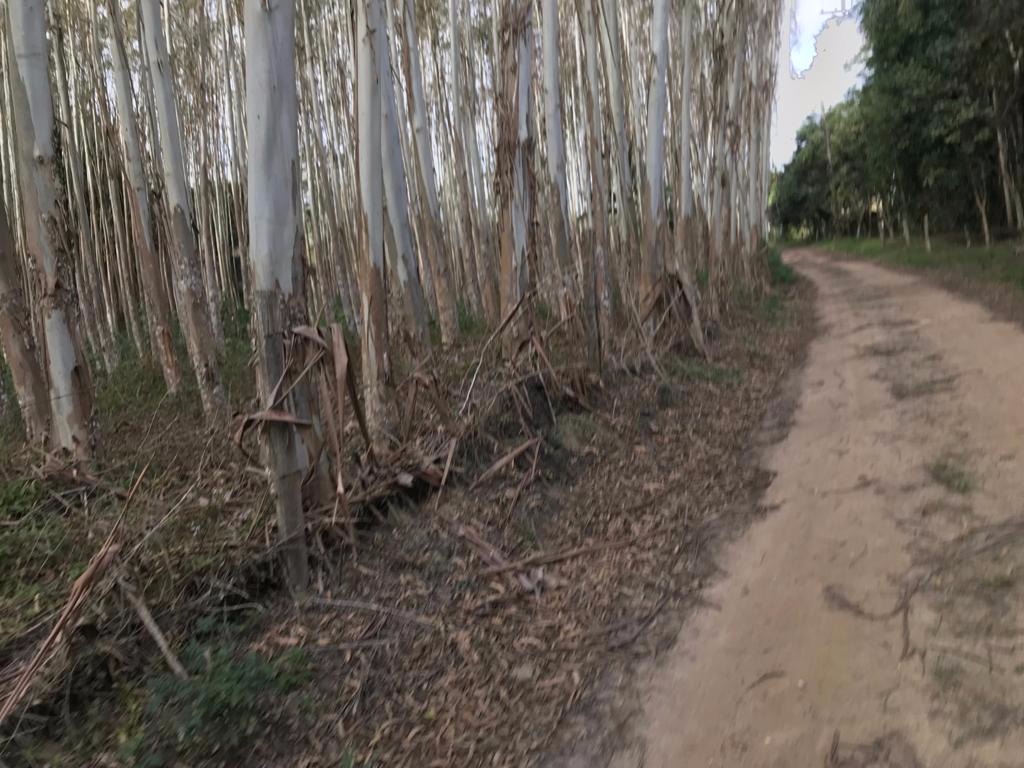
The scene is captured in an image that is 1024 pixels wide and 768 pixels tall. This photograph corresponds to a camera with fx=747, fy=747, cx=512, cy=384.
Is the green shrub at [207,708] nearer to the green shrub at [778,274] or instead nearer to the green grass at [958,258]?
the green grass at [958,258]

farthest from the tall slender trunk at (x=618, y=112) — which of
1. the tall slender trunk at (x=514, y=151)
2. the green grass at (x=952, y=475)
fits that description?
the green grass at (x=952, y=475)

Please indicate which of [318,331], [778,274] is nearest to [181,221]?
[318,331]

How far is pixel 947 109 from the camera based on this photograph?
18.2 meters

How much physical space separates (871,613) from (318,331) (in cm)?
305

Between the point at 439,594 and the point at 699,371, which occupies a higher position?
the point at 699,371

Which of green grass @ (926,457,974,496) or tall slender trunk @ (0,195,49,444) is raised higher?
tall slender trunk @ (0,195,49,444)

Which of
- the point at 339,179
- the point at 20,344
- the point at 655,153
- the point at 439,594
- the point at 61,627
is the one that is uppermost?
the point at 339,179

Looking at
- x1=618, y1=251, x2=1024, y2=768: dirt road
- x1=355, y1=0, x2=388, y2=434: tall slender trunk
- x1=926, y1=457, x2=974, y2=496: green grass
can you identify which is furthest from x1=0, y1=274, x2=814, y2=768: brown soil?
x1=926, y1=457, x2=974, y2=496: green grass

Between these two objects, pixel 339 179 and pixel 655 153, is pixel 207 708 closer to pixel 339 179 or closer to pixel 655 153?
pixel 655 153

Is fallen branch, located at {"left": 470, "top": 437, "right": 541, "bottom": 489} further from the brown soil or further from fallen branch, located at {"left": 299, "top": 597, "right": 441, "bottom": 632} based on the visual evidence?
Result: fallen branch, located at {"left": 299, "top": 597, "right": 441, "bottom": 632}

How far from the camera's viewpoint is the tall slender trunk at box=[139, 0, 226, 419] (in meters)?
6.71

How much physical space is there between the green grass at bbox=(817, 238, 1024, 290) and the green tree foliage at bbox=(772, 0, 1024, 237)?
3.59 ft

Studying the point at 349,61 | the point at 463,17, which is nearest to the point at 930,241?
the point at 463,17

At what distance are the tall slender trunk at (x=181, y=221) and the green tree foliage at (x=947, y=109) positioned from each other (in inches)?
495
